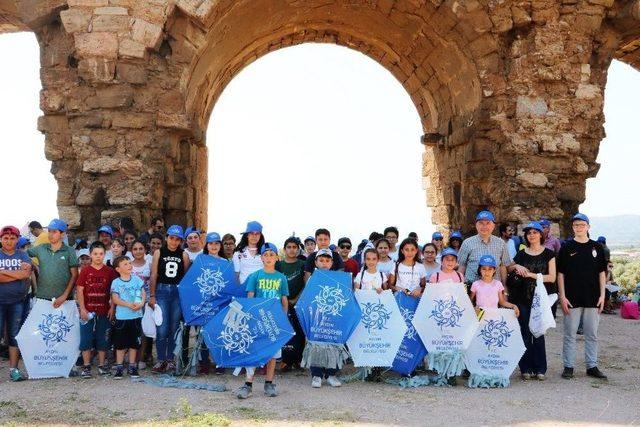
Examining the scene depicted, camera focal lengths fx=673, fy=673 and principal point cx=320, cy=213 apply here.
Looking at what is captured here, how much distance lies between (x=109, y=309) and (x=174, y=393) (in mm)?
1284

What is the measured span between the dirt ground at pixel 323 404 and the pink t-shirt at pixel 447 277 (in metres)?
1.03

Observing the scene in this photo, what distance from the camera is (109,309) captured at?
6.80 metres

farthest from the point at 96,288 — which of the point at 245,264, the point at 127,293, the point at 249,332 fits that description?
the point at 249,332

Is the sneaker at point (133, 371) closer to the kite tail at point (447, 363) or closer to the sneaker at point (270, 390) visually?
the sneaker at point (270, 390)

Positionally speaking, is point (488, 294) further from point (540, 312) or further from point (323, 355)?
point (323, 355)

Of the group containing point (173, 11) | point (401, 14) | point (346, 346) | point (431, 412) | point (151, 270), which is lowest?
point (431, 412)

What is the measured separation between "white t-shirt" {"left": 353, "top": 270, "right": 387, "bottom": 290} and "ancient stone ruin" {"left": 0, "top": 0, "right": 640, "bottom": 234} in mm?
4338

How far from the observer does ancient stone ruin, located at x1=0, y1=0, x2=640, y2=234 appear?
9922mm

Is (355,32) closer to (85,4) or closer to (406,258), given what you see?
(85,4)

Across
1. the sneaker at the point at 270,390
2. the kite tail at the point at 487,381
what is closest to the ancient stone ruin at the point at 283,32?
the sneaker at the point at 270,390

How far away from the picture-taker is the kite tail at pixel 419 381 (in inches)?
255

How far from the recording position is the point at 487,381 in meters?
6.52

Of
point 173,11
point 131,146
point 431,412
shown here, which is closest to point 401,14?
point 173,11

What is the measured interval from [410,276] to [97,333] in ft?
10.6
